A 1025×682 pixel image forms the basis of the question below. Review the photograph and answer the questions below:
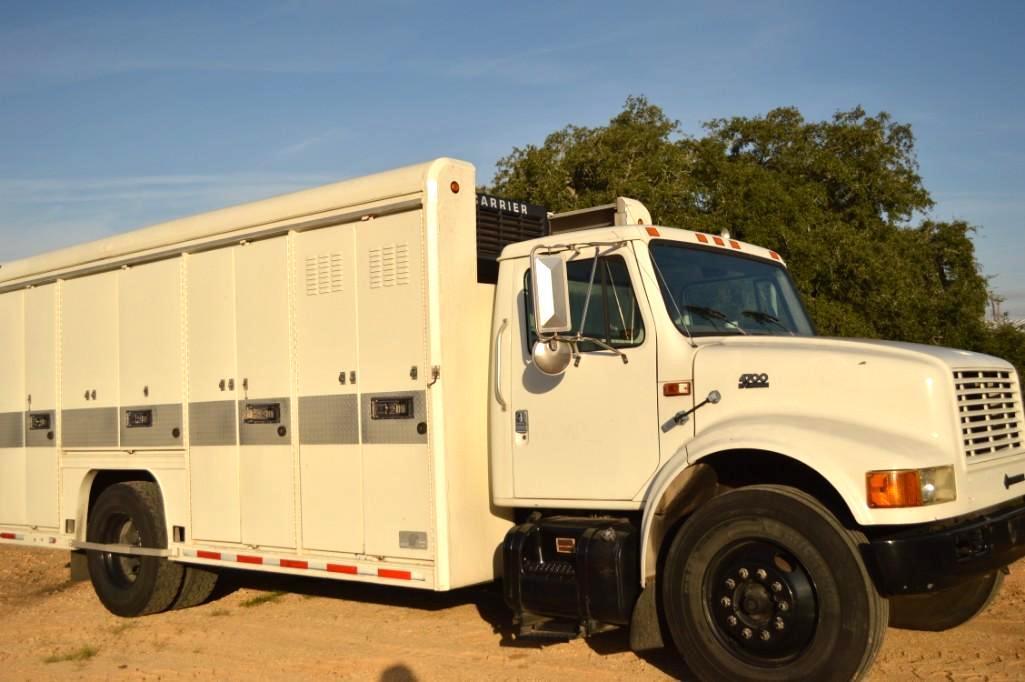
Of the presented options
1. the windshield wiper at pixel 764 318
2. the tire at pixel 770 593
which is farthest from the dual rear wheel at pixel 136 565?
the windshield wiper at pixel 764 318

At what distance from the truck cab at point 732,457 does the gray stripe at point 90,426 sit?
13.1 ft

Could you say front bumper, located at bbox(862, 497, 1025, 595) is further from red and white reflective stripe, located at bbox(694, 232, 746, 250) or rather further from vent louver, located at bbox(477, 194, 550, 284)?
vent louver, located at bbox(477, 194, 550, 284)

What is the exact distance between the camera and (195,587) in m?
9.04

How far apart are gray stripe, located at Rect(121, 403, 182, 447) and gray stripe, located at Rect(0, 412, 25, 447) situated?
1595 mm

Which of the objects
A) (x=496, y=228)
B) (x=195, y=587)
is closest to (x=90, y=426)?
(x=195, y=587)

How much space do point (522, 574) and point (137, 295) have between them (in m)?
4.49

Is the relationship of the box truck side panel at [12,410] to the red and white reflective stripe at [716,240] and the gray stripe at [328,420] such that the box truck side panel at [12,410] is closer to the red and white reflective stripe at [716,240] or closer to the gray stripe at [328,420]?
the gray stripe at [328,420]

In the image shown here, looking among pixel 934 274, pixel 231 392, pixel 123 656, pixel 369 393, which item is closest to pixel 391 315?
pixel 369 393

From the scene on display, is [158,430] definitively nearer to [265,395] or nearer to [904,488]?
[265,395]

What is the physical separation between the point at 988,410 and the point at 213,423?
550cm

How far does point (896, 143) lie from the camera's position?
28906 mm

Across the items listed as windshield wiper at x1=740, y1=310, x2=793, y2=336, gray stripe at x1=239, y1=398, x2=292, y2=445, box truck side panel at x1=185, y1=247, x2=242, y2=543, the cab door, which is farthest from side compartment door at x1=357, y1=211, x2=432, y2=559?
windshield wiper at x1=740, y1=310, x2=793, y2=336

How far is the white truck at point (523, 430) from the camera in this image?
529 centimetres

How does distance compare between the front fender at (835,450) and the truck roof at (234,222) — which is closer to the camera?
the front fender at (835,450)
